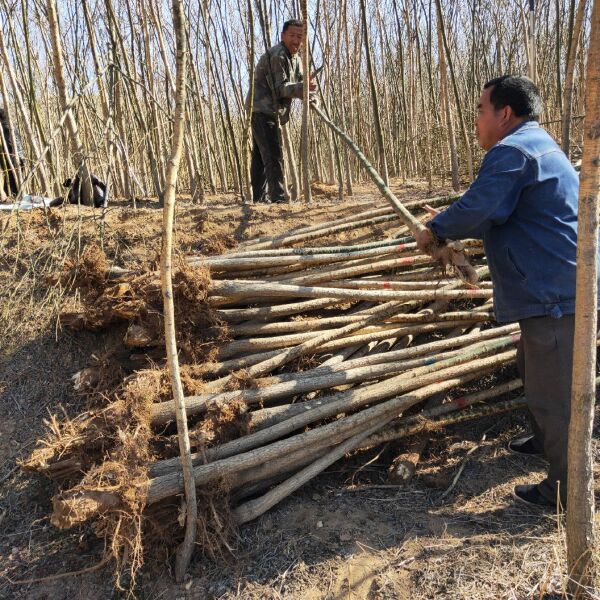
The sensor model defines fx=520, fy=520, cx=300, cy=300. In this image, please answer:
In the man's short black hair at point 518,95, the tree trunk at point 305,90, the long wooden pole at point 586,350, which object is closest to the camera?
the long wooden pole at point 586,350

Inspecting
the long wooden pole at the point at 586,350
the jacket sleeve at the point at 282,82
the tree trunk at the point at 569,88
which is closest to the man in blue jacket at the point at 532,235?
the long wooden pole at the point at 586,350

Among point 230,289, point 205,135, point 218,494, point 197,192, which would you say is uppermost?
point 205,135

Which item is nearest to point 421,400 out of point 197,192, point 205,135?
point 197,192

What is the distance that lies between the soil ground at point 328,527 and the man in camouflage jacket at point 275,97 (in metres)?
2.61

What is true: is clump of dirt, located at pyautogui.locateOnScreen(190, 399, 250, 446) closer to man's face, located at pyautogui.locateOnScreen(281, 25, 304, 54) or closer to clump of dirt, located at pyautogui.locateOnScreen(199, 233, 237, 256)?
clump of dirt, located at pyautogui.locateOnScreen(199, 233, 237, 256)

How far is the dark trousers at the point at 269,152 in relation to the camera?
5016mm

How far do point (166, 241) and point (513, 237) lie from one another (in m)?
1.40

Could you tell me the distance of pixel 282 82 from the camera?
4652 millimetres

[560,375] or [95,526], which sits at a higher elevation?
[560,375]

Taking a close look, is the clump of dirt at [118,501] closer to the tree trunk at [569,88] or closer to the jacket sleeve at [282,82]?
the jacket sleeve at [282,82]

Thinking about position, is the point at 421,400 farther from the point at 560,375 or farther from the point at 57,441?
the point at 57,441

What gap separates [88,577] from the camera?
2.05 meters

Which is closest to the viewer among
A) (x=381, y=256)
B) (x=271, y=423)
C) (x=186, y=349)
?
(x=271, y=423)

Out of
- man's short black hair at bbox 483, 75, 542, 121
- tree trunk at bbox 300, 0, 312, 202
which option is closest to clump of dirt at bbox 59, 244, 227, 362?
man's short black hair at bbox 483, 75, 542, 121
